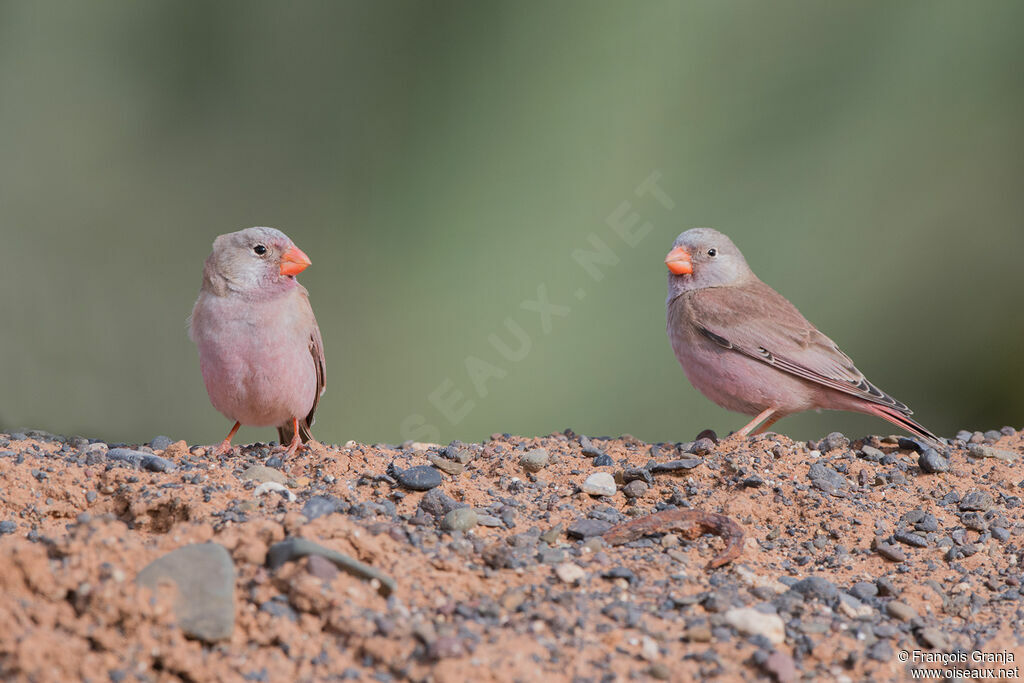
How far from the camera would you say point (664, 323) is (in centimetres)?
522

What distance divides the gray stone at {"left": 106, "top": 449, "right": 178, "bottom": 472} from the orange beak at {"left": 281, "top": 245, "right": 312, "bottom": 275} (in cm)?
95

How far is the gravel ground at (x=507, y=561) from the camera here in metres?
2.31

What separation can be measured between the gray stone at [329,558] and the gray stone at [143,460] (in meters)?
1.13

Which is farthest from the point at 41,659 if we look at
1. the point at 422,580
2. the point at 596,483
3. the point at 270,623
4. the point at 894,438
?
the point at 894,438

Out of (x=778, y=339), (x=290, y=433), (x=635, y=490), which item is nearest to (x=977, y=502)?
(x=635, y=490)

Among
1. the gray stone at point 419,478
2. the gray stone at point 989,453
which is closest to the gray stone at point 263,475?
the gray stone at point 419,478

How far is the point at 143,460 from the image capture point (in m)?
3.57

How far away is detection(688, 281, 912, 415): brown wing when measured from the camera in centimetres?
477

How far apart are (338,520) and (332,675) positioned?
54 cm

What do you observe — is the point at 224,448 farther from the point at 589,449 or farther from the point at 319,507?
the point at 589,449

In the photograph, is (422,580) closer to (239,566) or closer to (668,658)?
(239,566)

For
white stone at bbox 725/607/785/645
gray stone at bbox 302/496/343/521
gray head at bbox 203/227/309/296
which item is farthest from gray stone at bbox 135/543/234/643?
gray head at bbox 203/227/309/296

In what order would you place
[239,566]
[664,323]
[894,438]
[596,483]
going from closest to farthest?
1. [239,566]
2. [596,483]
3. [894,438]
4. [664,323]

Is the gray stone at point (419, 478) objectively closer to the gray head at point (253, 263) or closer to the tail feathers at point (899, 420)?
the gray head at point (253, 263)
